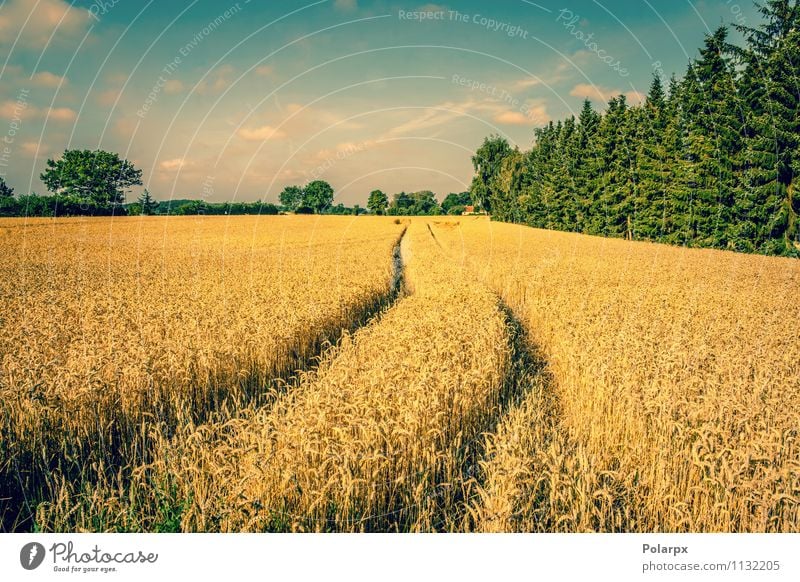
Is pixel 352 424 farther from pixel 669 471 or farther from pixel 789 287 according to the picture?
pixel 789 287

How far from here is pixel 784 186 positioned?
33.6m

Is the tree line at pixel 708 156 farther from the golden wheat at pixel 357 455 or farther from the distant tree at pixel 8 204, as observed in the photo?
the distant tree at pixel 8 204

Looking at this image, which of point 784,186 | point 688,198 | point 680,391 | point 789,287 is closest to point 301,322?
point 680,391

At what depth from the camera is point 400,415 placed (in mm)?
4668

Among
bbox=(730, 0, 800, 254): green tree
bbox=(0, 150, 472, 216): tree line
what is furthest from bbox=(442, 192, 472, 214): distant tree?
bbox=(730, 0, 800, 254): green tree

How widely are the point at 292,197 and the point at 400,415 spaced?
96.6 metres

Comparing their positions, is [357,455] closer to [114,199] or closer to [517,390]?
[517,390]

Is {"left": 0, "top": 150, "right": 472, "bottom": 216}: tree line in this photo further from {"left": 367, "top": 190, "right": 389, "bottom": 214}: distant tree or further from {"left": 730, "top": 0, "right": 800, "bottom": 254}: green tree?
{"left": 730, "top": 0, "right": 800, "bottom": 254}: green tree

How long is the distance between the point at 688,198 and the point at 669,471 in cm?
4550

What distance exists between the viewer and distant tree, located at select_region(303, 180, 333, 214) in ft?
302
